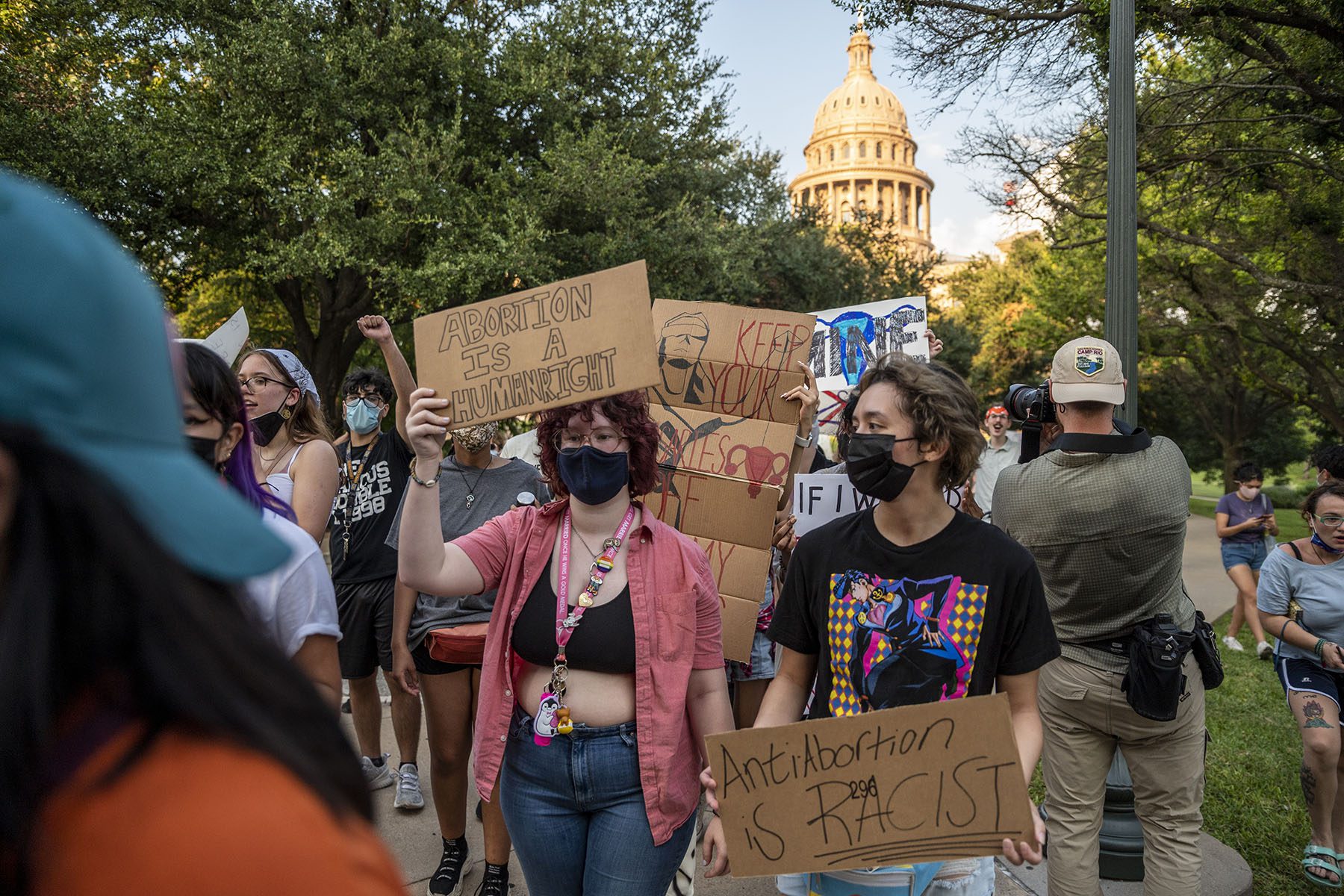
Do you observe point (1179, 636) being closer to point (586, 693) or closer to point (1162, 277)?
point (586, 693)

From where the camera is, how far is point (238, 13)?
15.0 meters

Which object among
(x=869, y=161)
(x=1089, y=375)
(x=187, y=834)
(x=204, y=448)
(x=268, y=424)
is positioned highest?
(x=869, y=161)

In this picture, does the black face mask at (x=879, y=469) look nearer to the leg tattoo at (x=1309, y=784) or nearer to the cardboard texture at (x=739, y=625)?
the cardboard texture at (x=739, y=625)

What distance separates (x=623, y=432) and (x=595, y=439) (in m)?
0.09

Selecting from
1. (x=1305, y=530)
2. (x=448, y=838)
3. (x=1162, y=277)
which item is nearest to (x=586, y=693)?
(x=448, y=838)

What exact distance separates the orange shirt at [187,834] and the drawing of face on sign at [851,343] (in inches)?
175

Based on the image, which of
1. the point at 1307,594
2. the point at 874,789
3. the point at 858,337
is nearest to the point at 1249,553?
the point at 1307,594

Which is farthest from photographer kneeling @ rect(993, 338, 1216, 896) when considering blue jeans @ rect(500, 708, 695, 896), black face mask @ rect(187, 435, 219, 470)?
black face mask @ rect(187, 435, 219, 470)

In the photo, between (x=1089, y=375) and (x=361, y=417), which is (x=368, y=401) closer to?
(x=361, y=417)

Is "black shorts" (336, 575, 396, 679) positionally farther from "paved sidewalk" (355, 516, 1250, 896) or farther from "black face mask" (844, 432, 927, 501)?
"black face mask" (844, 432, 927, 501)

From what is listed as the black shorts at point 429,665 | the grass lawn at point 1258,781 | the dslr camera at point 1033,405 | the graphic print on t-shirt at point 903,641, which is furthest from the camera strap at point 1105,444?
the black shorts at point 429,665

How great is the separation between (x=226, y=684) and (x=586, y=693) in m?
1.87

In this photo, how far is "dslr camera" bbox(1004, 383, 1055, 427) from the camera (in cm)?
392

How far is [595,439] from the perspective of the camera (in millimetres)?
2744
